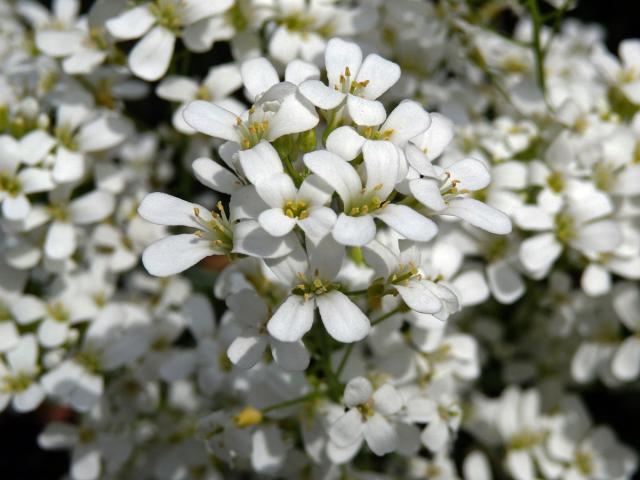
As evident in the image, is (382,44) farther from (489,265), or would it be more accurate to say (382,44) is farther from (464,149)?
(489,265)

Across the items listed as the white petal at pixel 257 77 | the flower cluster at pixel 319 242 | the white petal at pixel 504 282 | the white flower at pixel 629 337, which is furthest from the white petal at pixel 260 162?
the white flower at pixel 629 337

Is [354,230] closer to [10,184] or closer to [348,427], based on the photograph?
[348,427]

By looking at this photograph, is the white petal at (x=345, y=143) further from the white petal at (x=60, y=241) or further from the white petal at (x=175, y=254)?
the white petal at (x=60, y=241)

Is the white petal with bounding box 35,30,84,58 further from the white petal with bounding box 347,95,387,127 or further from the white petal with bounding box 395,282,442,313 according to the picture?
the white petal with bounding box 395,282,442,313

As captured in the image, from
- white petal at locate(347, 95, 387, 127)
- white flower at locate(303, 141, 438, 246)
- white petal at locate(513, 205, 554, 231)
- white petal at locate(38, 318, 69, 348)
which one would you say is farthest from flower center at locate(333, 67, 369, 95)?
white petal at locate(38, 318, 69, 348)

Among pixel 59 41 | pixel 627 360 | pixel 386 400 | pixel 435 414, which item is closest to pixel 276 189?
pixel 386 400

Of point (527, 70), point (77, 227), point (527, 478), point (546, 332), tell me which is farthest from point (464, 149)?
point (77, 227)

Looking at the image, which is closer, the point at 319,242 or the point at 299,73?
the point at 319,242
